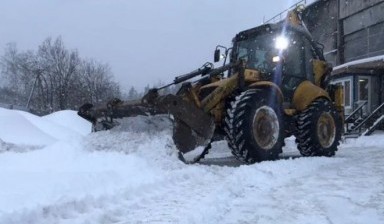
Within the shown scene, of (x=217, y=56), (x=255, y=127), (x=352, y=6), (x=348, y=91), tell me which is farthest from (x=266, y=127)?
(x=352, y=6)

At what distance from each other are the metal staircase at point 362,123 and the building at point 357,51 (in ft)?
0.14

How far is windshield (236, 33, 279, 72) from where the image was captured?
363 inches

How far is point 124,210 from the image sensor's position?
4.43m

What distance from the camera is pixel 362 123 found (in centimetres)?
1833

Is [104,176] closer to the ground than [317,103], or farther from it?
closer to the ground

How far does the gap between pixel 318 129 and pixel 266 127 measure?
Answer: 2.01 metres

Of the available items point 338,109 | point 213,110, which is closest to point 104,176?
point 213,110

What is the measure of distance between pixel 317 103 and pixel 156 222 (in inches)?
253

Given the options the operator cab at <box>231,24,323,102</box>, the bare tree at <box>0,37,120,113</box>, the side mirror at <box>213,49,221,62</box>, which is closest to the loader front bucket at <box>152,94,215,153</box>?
the operator cab at <box>231,24,323,102</box>

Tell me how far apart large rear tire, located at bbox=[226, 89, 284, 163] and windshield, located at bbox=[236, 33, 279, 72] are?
106 cm

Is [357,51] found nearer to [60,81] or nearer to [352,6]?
[352,6]

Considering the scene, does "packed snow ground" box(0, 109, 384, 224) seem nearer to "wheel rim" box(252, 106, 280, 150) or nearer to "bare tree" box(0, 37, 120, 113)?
"wheel rim" box(252, 106, 280, 150)

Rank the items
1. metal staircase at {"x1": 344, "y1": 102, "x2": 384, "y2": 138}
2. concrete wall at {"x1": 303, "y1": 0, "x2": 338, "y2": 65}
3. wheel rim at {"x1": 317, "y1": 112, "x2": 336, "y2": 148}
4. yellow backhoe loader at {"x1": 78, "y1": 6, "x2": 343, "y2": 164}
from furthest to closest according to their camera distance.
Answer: concrete wall at {"x1": 303, "y1": 0, "x2": 338, "y2": 65}, metal staircase at {"x1": 344, "y1": 102, "x2": 384, "y2": 138}, wheel rim at {"x1": 317, "y1": 112, "x2": 336, "y2": 148}, yellow backhoe loader at {"x1": 78, "y1": 6, "x2": 343, "y2": 164}

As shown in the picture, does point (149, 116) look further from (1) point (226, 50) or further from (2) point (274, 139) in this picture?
(1) point (226, 50)
